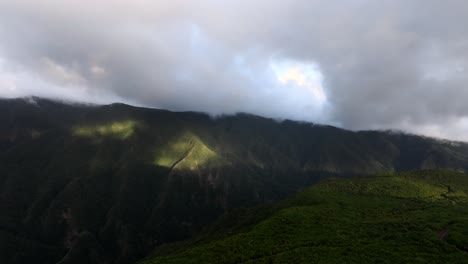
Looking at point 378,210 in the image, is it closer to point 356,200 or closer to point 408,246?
point 356,200

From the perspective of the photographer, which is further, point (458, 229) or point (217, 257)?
point (458, 229)

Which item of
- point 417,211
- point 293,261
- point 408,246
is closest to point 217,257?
point 293,261

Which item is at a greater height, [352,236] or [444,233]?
[444,233]

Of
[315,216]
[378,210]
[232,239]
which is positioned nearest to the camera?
[232,239]

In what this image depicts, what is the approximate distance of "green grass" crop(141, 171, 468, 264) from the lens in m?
108

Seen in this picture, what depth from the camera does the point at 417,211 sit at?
154 metres

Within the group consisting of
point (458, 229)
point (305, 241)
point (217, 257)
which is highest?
point (458, 229)

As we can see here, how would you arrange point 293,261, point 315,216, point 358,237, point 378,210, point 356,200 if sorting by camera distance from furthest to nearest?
point 356,200, point 378,210, point 315,216, point 358,237, point 293,261

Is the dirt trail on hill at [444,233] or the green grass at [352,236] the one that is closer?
the green grass at [352,236]

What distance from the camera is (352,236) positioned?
406ft

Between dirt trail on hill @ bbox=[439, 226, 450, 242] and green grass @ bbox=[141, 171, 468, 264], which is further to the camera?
dirt trail on hill @ bbox=[439, 226, 450, 242]

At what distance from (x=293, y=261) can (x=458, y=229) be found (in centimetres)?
6340

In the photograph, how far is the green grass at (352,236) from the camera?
108 metres

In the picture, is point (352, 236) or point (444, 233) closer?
point (352, 236)
